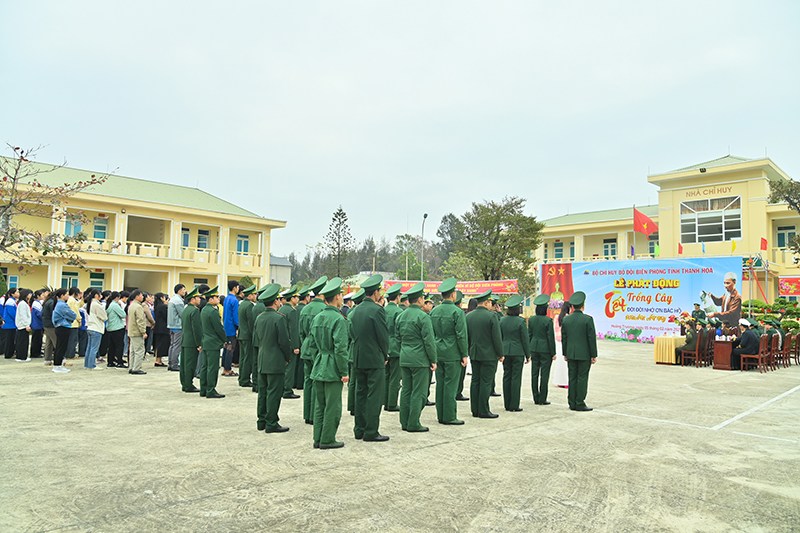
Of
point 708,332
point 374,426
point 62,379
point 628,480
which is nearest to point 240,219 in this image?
point 62,379

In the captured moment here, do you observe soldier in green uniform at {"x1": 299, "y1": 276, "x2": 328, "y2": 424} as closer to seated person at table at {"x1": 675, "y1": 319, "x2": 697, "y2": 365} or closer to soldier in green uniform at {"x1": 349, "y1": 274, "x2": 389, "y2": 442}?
soldier in green uniform at {"x1": 349, "y1": 274, "x2": 389, "y2": 442}

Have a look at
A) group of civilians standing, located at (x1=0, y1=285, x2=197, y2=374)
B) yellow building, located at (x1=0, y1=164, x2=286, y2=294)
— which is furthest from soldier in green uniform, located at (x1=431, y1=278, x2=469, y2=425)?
yellow building, located at (x1=0, y1=164, x2=286, y2=294)

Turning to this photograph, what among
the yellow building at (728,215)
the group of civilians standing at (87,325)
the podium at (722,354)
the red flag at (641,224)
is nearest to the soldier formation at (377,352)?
the group of civilians standing at (87,325)

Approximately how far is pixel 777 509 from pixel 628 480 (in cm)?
108

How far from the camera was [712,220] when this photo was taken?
28844mm

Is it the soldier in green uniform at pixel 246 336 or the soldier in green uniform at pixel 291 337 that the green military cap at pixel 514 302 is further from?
the soldier in green uniform at pixel 246 336

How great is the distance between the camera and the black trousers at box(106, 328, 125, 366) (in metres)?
Answer: 11.4

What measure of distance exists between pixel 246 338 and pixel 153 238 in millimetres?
24592

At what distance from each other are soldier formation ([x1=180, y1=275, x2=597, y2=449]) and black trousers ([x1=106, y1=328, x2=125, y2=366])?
395cm

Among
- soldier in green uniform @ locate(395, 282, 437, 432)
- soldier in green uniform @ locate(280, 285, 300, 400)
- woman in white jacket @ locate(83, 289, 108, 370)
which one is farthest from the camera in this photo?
woman in white jacket @ locate(83, 289, 108, 370)

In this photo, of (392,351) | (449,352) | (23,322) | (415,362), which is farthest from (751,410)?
(23,322)

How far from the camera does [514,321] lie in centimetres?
797

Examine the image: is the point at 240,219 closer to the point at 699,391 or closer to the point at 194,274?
the point at 194,274

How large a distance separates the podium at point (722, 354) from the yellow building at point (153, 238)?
25.8 m
